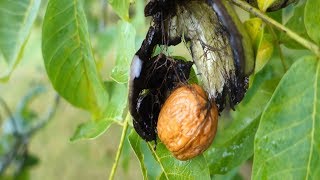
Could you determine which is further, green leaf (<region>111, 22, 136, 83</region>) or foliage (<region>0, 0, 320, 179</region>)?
green leaf (<region>111, 22, 136, 83</region>)

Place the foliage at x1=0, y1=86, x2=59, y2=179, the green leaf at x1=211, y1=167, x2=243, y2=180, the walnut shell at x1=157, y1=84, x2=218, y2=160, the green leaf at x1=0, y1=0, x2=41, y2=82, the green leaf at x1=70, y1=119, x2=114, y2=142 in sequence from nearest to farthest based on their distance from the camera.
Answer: the walnut shell at x1=157, y1=84, x2=218, y2=160
the green leaf at x1=0, y1=0, x2=41, y2=82
the green leaf at x1=70, y1=119, x2=114, y2=142
the green leaf at x1=211, y1=167, x2=243, y2=180
the foliage at x1=0, y1=86, x2=59, y2=179

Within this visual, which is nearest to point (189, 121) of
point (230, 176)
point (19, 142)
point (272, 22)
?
point (272, 22)

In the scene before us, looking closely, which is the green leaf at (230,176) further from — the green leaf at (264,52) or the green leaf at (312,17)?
the green leaf at (312,17)

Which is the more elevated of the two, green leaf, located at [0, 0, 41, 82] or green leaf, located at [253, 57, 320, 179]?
green leaf, located at [0, 0, 41, 82]

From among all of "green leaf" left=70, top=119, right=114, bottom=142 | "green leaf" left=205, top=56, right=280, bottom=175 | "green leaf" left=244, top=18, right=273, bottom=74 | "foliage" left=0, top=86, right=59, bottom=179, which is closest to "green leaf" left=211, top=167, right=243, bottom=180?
"green leaf" left=205, top=56, right=280, bottom=175

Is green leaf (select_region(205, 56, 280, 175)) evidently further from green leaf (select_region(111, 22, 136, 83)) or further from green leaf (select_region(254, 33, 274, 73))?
green leaf (select_region(111, 22, 136, 83))

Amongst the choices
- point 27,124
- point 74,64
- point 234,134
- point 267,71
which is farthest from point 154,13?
point 27,124

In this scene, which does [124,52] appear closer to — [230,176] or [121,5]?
[121,5]
